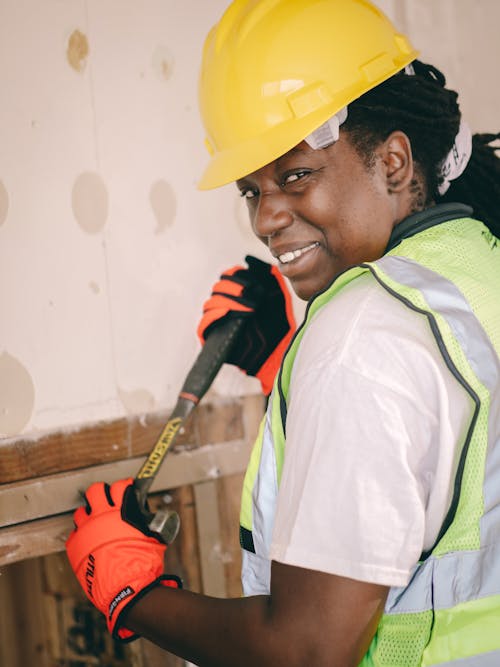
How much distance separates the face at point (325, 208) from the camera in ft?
3.40

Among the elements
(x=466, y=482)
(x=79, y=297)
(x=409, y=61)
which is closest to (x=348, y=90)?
(x=409, y=61)

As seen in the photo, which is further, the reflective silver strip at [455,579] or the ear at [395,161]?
the ear at [395,161]

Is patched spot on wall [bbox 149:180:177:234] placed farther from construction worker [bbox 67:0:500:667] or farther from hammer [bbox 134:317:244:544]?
construction worker [bbox 67:0:500:667]

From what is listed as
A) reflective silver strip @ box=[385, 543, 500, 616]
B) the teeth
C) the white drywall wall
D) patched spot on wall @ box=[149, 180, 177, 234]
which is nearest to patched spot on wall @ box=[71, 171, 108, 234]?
the white drywall wall

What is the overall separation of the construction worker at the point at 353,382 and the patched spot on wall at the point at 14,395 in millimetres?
224

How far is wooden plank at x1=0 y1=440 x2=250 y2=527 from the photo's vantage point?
132 cm

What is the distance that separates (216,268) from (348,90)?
2.35ft

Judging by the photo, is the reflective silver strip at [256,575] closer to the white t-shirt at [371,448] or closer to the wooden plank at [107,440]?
the white t-shirt at [371,448]

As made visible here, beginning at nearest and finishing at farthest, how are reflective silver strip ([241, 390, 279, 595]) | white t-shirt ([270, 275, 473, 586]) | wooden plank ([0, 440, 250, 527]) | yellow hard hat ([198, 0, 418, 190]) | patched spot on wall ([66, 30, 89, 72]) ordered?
white t-shirt ([270, 275, 473, 586]) → reflective silver strip ([241, 390, 279, 595]) → yellow hard hat ([198, 0, 418, 190]) → wooden plank ([0, 440, 250, 527]) → patched spot on wall ([66, 30, 89, 72])

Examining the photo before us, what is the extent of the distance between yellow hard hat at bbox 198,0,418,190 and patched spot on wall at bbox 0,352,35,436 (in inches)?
22.4

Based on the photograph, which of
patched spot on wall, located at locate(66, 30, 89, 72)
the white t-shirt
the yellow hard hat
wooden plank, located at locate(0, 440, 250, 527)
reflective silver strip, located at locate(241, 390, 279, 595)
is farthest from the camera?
patched spot on wall, located at locate(66, 30, 89, 72)

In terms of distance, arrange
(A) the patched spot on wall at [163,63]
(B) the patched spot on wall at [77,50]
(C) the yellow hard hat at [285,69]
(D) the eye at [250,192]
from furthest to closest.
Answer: (A) the patched spot on wall at [163,63] → (B) the patched spot on wall at [77,50] → (D) the eye at [250,192] → (C) the yellow hard hat at [285,69]

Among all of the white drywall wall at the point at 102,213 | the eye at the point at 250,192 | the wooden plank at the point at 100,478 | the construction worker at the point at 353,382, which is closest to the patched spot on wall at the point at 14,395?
the white drywall wall at the point at 102,213

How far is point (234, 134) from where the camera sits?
1110 mm
